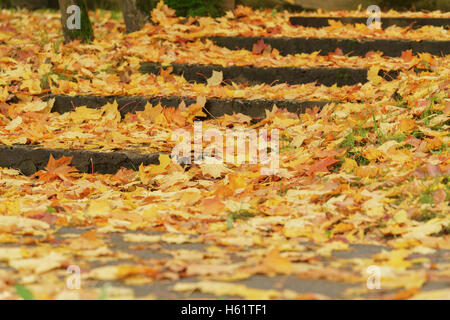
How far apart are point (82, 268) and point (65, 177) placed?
1.42 m

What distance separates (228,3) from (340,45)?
1.45m

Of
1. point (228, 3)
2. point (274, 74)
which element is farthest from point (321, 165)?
point (228, 3)

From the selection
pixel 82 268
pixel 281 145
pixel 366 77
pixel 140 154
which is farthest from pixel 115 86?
pixel 82 268

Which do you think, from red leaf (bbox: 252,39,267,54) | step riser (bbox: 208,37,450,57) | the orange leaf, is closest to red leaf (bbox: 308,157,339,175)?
the orange leaf

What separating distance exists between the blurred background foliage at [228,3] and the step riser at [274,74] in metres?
1.08

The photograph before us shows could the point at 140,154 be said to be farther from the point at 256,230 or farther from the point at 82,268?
the point at 82,268

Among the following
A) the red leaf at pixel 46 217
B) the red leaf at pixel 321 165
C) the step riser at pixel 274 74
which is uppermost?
the step riser at pixel 274 74

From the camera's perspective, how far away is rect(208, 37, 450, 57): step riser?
4598mm

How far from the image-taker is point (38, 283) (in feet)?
6.09

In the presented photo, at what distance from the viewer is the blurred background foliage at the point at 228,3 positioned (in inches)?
217

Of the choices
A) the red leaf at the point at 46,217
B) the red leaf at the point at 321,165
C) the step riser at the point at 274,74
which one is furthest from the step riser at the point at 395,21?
the red leaf at the point at 46,217

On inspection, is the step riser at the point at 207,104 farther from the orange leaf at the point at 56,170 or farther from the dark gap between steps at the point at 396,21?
the dark gap between steps at the point at 396,21

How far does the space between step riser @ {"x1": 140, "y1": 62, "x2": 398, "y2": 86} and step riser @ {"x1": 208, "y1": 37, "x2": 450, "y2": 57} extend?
514mm
